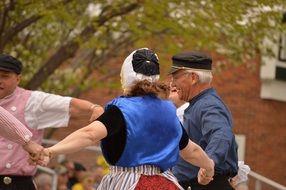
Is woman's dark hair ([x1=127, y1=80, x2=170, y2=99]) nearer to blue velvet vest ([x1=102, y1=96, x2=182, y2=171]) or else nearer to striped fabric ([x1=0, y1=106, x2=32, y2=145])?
blue velvet vest ([x1=102, y1=96, x2=182, y2=171])

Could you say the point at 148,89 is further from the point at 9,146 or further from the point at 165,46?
the point at 165,46

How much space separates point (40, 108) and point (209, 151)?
1.45 m

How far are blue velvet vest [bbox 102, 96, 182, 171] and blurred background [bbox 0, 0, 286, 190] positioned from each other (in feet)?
14.7

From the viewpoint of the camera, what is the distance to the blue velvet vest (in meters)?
6.35

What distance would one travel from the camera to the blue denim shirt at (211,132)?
284 inches

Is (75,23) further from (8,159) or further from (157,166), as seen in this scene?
(157,166)

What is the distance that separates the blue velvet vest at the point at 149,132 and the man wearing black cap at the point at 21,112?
1434 millimetres

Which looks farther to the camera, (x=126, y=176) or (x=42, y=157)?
(x=126, y=176)

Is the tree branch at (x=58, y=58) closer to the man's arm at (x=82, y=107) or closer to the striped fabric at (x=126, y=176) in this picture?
the man's arm at (x=82, y=107)

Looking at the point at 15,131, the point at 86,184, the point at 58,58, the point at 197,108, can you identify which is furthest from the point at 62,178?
the point at 15,131

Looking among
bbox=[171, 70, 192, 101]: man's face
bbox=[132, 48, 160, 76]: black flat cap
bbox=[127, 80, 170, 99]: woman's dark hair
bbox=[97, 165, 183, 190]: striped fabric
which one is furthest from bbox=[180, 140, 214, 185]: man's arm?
bbox=[171, 70, 192, 101]: man's face

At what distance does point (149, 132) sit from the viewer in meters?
6.41

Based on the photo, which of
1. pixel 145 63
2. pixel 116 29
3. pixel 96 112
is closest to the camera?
pixel 145 63

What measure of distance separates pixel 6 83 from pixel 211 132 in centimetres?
167
